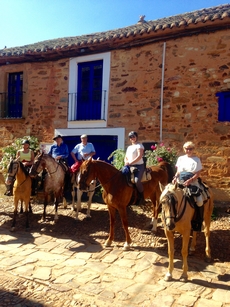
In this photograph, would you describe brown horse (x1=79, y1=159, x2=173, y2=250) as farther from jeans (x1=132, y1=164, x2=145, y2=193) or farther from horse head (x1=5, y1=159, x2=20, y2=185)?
horse head (x1=5, y1=159, x2=20, y2=185)

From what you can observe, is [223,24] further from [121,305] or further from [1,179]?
[1,179]

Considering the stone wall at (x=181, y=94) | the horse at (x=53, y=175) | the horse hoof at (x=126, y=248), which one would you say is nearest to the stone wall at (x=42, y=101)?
the stone wall at (x=181, y=94)

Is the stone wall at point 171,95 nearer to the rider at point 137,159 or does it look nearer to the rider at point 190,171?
the rider at point 137,159

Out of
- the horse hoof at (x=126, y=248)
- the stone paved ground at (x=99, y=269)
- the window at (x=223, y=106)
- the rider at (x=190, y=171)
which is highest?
the window at (x=223, y=106)

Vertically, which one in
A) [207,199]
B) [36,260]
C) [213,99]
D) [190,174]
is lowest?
[36,260]

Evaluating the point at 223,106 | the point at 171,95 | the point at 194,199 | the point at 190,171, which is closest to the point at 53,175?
the point at 190,171

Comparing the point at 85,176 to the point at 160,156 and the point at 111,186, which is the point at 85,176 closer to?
the point at 111,186

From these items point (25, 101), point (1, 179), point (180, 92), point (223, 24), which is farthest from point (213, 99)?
point (1, 179)

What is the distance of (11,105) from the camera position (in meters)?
11.5

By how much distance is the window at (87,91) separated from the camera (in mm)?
9750

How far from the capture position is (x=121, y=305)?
3.46 metres

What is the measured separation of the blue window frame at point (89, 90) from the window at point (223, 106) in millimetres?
4152

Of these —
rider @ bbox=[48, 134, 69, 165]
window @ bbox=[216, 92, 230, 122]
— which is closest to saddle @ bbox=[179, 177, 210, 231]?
rider @ bbox=[48, 134, 69, 165]

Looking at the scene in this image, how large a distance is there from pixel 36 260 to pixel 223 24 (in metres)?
7.78
